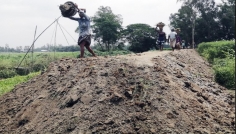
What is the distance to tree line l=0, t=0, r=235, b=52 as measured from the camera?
34.2 meters

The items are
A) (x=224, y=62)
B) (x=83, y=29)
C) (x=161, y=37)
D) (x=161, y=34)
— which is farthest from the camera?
(x=161, y=37)

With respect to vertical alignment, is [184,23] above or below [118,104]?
above

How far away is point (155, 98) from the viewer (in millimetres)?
5305

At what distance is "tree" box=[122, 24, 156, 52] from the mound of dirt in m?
27.2

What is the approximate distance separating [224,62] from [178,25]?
87.2ft

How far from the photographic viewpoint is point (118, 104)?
5.20 meters

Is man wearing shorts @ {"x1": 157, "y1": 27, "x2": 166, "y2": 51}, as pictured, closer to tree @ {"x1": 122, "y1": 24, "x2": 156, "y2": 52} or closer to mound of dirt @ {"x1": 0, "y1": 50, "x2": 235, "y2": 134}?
mound of dirt @ {"x1": 0, "y1": 50, "x2": 235, "y2": 134}

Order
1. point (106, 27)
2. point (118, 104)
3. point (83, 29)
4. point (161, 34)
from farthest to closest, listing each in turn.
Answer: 1. point (106, 27)
2. point (161, 34)
3. point (83, 29)
4. point (118, 104)

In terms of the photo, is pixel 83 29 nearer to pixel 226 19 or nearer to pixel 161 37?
pixel 161 37

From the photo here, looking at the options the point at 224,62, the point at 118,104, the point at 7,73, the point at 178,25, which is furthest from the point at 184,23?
the point at 118,104

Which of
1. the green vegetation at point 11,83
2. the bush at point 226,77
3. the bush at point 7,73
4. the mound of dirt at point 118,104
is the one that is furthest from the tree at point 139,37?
the mound of dirt at point 118,104

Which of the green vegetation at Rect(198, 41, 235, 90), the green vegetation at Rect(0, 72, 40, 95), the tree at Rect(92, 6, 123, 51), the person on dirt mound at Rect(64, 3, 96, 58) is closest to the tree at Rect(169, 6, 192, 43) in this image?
the tree at Rect(92, 6, 123, 51)

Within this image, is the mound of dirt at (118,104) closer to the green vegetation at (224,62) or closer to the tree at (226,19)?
the green vegetation at (224,62)

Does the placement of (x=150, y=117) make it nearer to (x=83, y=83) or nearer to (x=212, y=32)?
(x=83, y=83)
